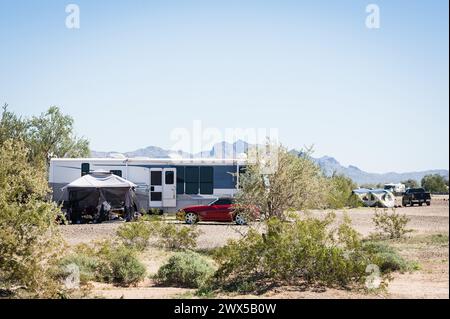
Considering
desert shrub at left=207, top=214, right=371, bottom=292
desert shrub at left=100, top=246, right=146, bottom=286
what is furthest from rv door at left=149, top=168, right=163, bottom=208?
desert shrub at left=207, top=214, right=371, bottom=292

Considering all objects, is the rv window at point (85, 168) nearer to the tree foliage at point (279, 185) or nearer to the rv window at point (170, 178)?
the rv window at point (170, 178)

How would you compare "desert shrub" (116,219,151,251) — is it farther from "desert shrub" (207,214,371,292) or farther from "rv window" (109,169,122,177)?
"rv window" (109,169,122,177)

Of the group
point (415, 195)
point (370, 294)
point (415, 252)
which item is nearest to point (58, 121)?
point (415, 195)

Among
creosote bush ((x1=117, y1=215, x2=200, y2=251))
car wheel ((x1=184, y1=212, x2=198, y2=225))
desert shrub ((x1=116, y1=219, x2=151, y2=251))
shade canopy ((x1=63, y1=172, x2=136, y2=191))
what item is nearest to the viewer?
desert shrub ((x1=116, y1=219, x2=151, y2=251))

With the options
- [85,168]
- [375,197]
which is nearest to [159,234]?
[85,168]

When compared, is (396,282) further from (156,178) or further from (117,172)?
(117,172)

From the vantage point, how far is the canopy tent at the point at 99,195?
22078mm

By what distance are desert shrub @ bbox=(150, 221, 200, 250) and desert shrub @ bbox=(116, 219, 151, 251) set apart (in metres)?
0.28

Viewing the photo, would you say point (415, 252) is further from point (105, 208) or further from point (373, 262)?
point (105, 208)

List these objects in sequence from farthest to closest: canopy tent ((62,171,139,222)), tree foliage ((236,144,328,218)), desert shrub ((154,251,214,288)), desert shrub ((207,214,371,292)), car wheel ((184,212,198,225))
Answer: canopy tent ((62,171,139,222)) → car wheel ((184,212,198,225)) → tree foliage ((236,144,328,218)) → desert shrub ((154,251,214,288)) → desert shrub ((207,214,371,292))

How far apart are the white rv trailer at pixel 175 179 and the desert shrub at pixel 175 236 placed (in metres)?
9.88

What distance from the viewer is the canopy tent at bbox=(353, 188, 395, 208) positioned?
119 ft

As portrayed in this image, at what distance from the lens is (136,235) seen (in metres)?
13.3

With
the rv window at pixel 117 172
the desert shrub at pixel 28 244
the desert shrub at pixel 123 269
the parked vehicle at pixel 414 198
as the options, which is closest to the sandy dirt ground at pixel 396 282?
the desert shrub at pixel 123 269
